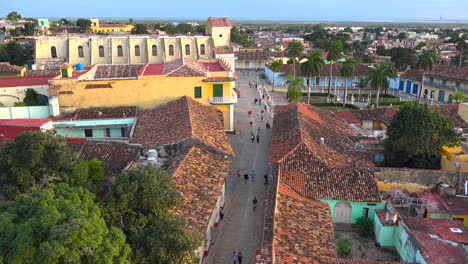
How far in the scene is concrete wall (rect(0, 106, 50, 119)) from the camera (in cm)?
2755

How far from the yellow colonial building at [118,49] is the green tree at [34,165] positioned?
2972 centimetres

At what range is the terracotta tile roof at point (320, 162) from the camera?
19969 mm

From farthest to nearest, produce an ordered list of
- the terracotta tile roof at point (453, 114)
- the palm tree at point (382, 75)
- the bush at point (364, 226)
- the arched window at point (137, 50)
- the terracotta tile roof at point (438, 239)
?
the arched window at point (137, 50) → the palm tree at point (382, 75) → the terracotta tile roof at point (453, 114) → the bush at point (364, 226) → the terracotta tile roof at point (438, 239)

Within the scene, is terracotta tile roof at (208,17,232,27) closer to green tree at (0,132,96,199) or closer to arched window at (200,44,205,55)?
arched window at (200,44,205,55)

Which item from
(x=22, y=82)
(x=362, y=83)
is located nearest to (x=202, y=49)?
(x=362, y=83)

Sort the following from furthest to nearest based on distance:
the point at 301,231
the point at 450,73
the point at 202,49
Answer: the point at 202,49 < the point at 450,73 < the point at 301,231

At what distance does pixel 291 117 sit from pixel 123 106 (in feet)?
38.3

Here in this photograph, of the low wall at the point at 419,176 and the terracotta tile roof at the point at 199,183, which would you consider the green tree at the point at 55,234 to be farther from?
the low wall at the point at 419,176

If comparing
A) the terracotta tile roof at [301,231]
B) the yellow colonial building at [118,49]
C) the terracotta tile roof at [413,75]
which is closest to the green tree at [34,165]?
the terracotta tile roof at [301,231]

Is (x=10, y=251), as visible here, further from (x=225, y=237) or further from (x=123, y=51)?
(x=123, y=51)

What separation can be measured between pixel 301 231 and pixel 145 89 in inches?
676

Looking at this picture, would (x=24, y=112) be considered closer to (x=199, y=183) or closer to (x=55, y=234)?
(x=199, y=183)

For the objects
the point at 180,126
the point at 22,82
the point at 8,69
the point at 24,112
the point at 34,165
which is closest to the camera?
the point at 34,165

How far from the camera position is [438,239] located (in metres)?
16.0
